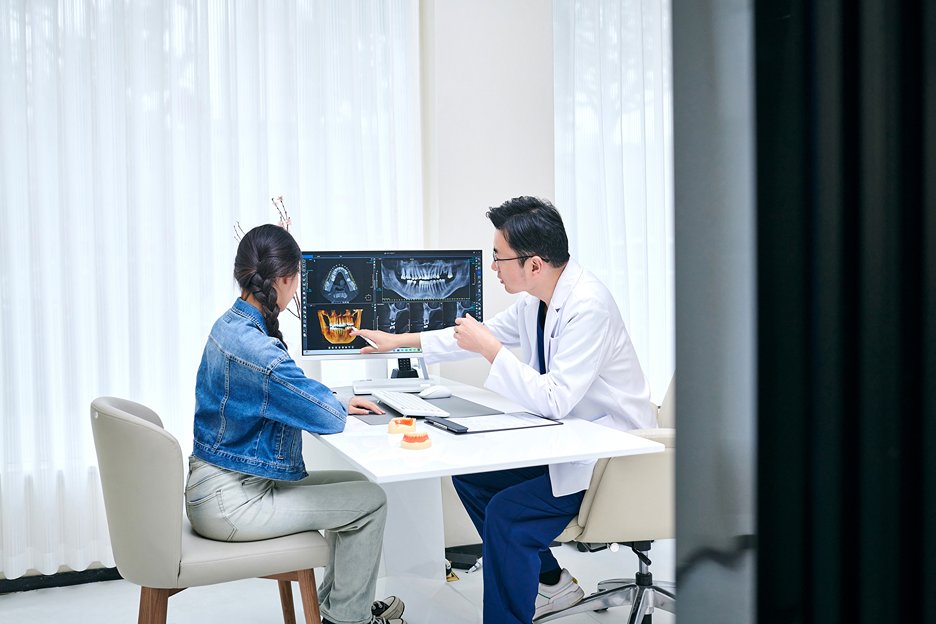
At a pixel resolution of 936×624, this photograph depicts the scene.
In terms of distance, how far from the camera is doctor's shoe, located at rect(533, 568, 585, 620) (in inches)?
94.3

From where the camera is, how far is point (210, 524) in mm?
1895

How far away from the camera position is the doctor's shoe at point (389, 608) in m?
2.41

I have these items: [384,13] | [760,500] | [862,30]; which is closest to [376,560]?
[760,500]

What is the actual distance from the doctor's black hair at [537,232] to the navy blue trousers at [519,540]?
0.65 m

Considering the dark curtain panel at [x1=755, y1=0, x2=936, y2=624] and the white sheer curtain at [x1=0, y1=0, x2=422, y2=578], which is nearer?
the dark curtain panel at [x1=755, y1=0, x2=936, y2=624]

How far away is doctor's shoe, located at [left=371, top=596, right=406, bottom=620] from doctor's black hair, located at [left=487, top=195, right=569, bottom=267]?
1126mm

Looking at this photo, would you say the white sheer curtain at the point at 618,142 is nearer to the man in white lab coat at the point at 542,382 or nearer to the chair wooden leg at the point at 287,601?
the man in white lab coat at the point at 542,382

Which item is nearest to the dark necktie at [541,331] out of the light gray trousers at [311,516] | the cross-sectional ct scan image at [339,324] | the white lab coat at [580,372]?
the white lab coat at [580,372]

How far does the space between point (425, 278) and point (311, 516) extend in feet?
3.19

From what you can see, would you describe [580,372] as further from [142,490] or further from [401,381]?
[142,490]

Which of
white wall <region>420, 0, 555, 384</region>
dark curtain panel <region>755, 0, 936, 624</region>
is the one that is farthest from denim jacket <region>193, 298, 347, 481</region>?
dark curtain panel <region>755, 0, 936, 624</region>

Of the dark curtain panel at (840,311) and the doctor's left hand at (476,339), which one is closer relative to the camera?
the dark curtain panel at (840,311)

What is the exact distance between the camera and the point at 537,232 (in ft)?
7.55

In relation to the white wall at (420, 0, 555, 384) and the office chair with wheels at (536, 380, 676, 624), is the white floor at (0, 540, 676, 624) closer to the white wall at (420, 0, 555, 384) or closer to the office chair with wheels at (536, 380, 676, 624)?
the office chair with wheels at (536, 380, 676, 624)
